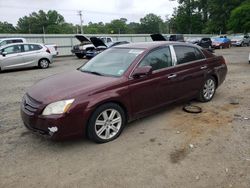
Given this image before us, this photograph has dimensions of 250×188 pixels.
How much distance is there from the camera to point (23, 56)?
45.0 ft

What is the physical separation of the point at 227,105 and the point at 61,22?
9558 cm

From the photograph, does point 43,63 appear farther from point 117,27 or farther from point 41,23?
point 117,27

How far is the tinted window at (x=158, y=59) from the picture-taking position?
4.87 meters

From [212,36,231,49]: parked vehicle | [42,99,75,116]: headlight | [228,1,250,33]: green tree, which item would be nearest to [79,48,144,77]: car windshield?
[42,99,75,116]: headlight

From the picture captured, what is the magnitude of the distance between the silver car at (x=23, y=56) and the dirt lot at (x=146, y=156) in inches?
346

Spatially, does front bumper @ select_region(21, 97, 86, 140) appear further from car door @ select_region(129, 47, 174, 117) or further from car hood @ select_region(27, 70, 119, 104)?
car door @ select_region(129, 47, 174, 117)

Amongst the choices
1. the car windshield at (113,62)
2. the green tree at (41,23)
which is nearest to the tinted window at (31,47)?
the car windshield at (113,62)

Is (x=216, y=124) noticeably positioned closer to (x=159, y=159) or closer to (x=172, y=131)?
(x=172, y=131)

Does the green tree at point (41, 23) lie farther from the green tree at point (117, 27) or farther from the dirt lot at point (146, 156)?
the dirt lot at point (146, 156)

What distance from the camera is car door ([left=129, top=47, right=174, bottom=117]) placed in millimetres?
4578

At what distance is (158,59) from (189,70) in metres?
0.88

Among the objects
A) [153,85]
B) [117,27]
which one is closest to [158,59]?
[153,85]

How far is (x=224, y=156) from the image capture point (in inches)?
148

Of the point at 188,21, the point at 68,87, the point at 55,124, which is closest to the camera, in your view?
the point at 55,124
